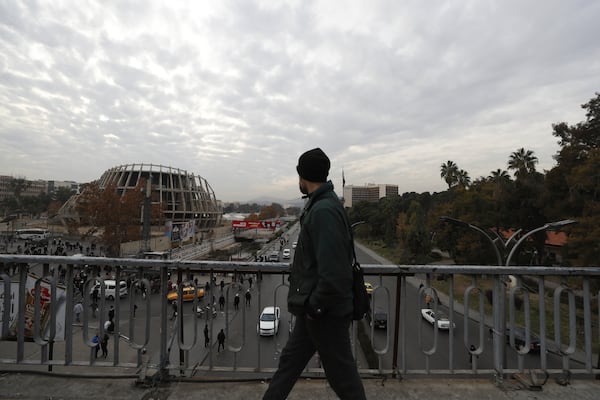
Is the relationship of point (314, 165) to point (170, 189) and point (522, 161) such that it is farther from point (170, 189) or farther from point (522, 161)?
point (170, 189)

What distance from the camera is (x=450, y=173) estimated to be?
55406 millimetres

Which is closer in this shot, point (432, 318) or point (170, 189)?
point (432, 318)

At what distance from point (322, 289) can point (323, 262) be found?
15 cm

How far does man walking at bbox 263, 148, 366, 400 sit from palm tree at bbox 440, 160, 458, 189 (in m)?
58.2

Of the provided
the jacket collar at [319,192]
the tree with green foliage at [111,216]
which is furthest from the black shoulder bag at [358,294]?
the tree with green foliage at [111,216]

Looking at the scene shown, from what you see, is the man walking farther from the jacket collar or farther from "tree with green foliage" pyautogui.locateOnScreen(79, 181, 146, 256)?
"tree with green foliage" pyautogui.locateOnScreen(79, 181, 146, 256)

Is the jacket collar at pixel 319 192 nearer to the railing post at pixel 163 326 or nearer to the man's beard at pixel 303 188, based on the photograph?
the man's beard at pixel 303 188

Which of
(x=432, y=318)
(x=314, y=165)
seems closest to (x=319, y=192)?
(x=314, y=165)

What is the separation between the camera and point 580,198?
19.8 m

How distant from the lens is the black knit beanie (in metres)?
2.15

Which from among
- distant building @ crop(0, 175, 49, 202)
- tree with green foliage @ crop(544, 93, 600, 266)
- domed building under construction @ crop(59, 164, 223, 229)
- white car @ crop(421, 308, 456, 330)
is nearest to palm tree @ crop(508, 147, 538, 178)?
tree with green foliage @ crop(544, 93, 600, 266)

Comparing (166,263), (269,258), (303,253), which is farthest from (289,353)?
(269,258)

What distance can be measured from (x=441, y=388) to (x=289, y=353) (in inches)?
59.0

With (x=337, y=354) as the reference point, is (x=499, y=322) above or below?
below
